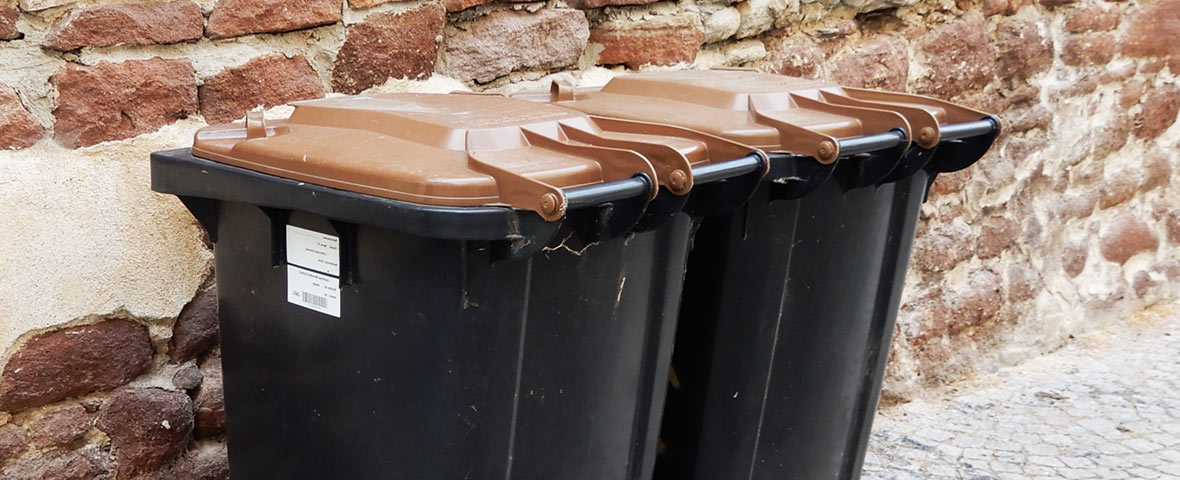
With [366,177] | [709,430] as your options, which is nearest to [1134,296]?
[709,430]

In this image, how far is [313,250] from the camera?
1.73 meters

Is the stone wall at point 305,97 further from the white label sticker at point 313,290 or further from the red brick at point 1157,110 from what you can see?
the white label sticker at point 313,290

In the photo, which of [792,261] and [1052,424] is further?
[1052,424]

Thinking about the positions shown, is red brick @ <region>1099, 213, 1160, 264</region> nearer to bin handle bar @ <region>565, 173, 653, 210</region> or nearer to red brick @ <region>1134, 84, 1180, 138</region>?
red brick @ <region>1134, 84, 1180, 138</region>

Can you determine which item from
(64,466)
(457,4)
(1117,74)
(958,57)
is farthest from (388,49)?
(1117,74)

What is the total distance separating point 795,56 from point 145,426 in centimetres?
205

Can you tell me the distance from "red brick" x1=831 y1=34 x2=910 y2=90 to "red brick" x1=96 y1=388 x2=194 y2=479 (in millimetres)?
2110

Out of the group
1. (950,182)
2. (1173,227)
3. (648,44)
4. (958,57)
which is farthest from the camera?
(1173,227)

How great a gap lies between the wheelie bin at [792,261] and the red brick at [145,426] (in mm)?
988

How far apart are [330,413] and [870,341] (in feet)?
4.07

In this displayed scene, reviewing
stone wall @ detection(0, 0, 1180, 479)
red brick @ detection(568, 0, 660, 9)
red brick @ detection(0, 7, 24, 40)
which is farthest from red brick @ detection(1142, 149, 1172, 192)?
red brick @ detection(0, 7, 24, 40)

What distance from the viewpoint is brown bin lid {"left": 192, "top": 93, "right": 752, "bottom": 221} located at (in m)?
1.56

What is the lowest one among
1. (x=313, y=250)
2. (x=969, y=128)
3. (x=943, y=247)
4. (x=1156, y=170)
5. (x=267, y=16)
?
(x=943, y=247)

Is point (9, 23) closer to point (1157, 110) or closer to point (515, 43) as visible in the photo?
point (515, 43)
